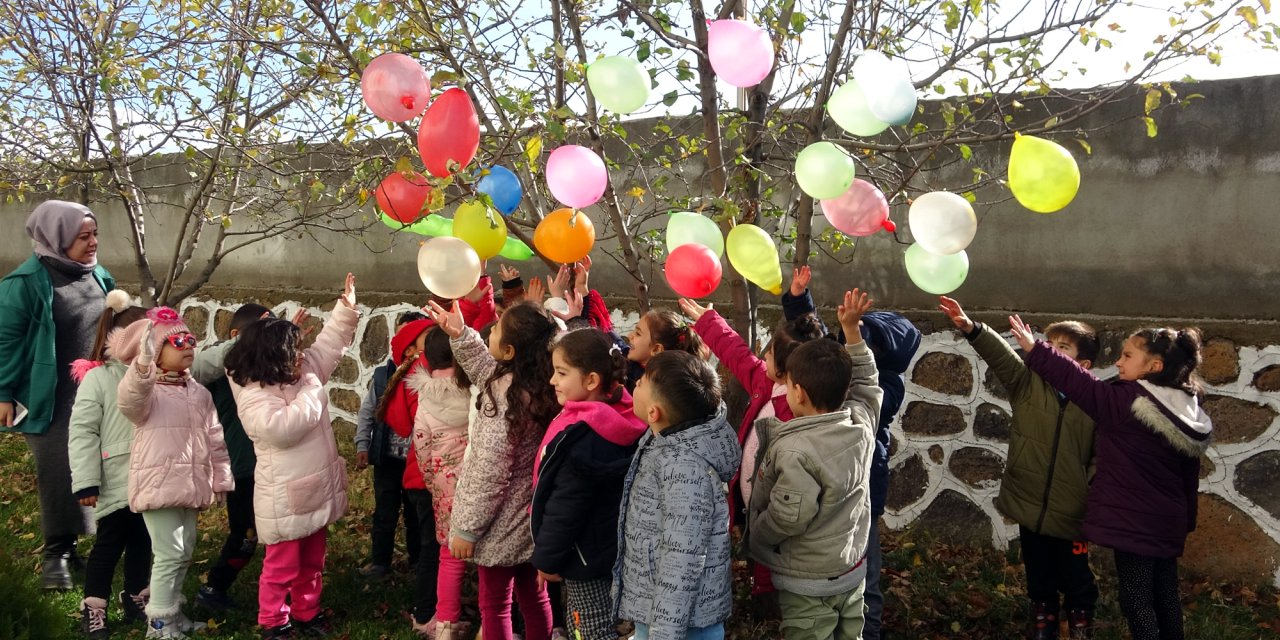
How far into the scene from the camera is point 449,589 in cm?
361

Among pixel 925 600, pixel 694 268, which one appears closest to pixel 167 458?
pixel 694 268

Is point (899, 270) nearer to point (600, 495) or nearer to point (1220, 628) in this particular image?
point (1220, 628)

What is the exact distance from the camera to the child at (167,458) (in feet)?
12.2

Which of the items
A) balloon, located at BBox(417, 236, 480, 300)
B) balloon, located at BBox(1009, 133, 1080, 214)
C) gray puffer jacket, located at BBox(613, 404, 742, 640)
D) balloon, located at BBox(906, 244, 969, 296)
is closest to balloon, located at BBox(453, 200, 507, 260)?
balloon, located at BBox(417, 236, 480, 300)

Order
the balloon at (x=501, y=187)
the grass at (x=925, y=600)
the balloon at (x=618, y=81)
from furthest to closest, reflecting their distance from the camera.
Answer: the grass at (x=925, y=600)
the balloon at (x=501, y=187)
the balloon at (x=618, y=81)

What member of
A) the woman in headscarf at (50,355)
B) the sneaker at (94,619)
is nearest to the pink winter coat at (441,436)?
the sneaker at (94,619)

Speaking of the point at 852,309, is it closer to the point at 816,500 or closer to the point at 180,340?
the point at 816,500

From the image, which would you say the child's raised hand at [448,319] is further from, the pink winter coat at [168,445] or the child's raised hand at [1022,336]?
the child's raised hand at [1022,336]

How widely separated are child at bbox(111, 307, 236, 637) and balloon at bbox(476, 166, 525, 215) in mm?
1401

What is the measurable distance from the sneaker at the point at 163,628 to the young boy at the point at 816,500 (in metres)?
2.40

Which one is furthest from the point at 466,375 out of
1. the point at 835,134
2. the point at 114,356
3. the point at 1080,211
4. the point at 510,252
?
the point at 1080,211

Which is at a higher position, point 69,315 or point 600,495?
point 69,315

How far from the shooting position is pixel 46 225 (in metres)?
4.48

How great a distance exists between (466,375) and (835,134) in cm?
228
